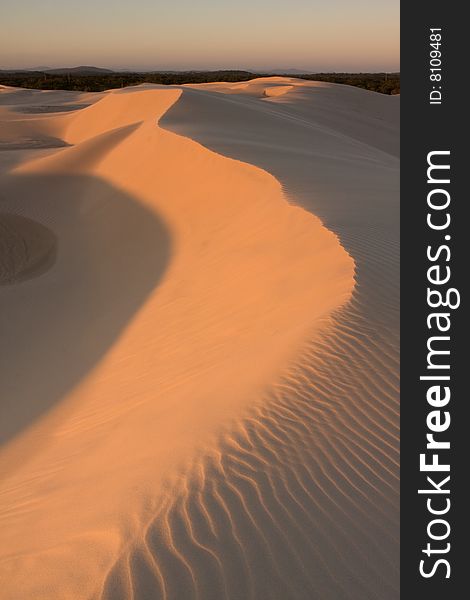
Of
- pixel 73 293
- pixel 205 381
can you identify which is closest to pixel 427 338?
pixel 205 381

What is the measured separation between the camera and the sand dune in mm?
2961

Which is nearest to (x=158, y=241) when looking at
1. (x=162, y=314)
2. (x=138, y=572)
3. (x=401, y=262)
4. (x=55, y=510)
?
(x=162, y=314)

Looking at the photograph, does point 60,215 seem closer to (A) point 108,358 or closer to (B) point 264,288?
(A) point 108,358

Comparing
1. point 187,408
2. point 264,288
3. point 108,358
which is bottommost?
point 108,358

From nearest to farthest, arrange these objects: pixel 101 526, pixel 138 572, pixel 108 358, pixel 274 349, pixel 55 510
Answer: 1. pixel 138 572
2. pixel 101 526
3. pixel 55 510
4. pixel 274 349
5. pixel 108 358

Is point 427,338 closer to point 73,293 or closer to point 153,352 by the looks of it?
point 153,352

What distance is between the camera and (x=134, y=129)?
Result: 19.7m

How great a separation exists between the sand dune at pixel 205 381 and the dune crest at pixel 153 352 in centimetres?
2

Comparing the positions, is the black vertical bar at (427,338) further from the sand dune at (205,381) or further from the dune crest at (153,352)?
the dune crest at (153,352)

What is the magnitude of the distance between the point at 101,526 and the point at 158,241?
8159 mm

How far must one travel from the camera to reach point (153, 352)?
696 centimetres

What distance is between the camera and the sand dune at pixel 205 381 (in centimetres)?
296

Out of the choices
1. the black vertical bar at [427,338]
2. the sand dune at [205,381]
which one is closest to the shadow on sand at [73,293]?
the sand dune at [205,381]

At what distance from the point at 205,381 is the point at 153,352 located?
189 cm
